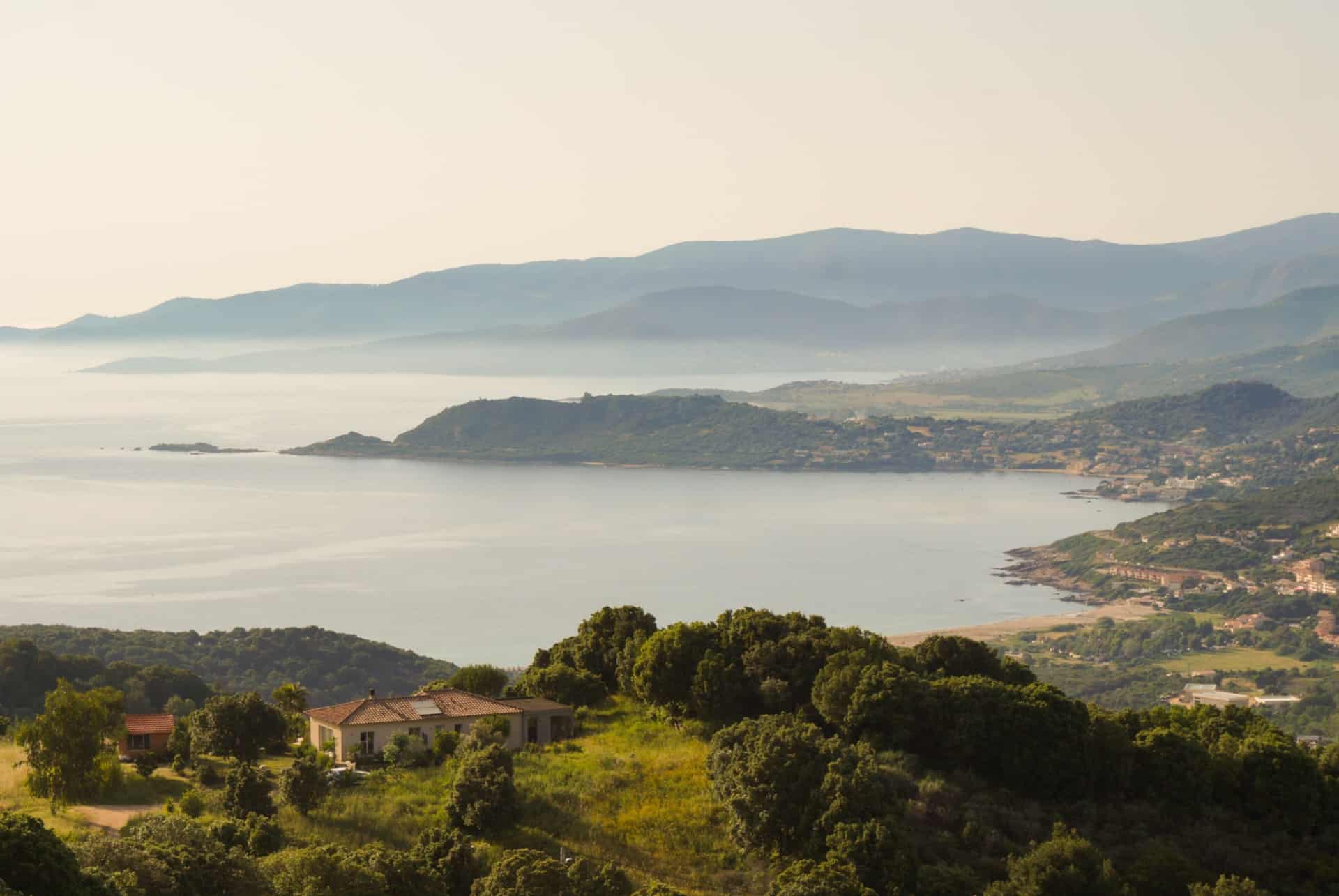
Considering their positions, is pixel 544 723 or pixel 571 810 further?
pixel 544 723

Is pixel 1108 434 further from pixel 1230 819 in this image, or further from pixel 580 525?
pixel 1230 819

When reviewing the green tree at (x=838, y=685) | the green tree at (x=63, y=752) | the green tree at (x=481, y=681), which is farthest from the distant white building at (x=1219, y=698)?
the green tree at (x=63, y=752)

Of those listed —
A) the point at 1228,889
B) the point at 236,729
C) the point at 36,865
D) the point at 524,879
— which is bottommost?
the point at 1228,889

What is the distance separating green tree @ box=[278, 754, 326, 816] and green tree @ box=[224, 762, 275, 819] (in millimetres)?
190

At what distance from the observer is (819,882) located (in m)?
13.6

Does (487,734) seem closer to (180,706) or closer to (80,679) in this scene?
(180,706)

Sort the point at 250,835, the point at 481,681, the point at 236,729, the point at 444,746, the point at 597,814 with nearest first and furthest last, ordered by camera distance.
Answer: the point at 250,835 < the point at 597,814 < the point at 444,746 < the point at 236,729 < the point at 481,681

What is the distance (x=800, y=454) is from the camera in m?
123

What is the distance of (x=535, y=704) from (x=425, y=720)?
77.5 inches

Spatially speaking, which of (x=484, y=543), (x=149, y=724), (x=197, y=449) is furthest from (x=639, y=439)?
(x=149, y=724)

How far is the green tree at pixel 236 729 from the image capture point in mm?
18656

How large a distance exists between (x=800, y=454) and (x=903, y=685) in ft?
346

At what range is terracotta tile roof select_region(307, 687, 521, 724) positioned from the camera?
18953 mm

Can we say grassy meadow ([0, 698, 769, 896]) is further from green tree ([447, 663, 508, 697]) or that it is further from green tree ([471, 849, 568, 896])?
green tree ([447, 663, 508, 697])
